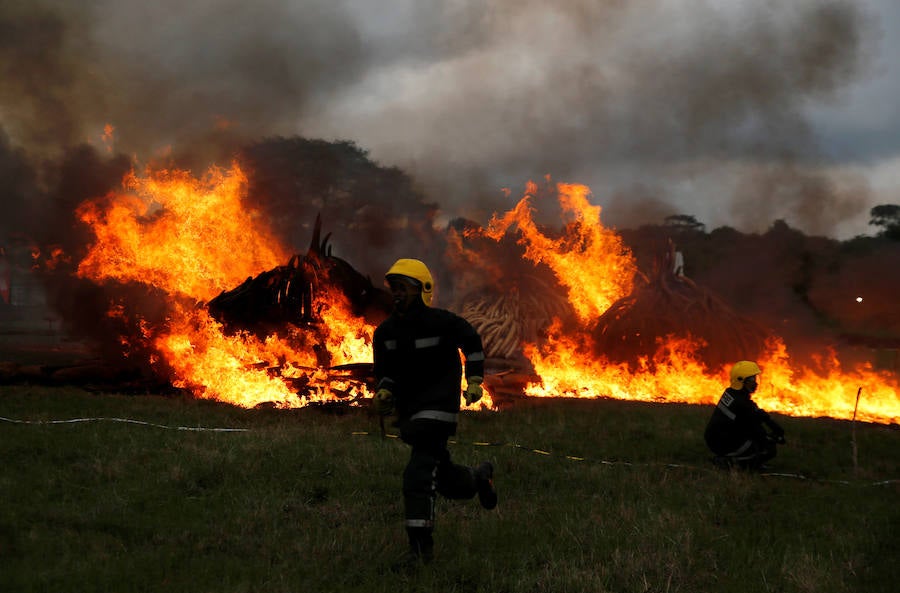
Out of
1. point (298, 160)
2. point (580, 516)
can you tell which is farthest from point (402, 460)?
point (298, 160)

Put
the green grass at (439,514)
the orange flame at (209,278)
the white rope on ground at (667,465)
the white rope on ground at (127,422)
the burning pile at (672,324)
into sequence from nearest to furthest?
1. the green grass at (439,514)
2. the white rope on ground at (667,465)
3. the white rope on ground at (127,422)
4. the orange flame at (209,278)
5. the burning pile at (672,324)

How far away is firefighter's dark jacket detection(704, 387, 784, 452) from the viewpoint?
9445mm

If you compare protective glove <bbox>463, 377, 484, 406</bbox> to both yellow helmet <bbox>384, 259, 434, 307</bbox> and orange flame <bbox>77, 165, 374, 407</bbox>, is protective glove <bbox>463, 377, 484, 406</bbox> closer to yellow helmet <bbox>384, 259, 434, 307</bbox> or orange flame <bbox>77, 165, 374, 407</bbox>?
yellow helmet <bbox>384, 259, 434, 307</bbox>

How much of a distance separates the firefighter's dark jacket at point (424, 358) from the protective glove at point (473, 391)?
0.08m

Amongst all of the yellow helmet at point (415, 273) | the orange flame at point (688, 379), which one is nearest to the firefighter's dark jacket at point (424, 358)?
the yellow helmet at point (415, 273)

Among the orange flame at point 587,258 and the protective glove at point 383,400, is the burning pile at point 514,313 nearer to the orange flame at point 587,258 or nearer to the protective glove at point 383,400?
the orange flame at point 587,258

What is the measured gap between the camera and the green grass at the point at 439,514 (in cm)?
525

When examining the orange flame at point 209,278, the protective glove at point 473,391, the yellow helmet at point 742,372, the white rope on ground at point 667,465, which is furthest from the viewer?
the orange flame at point 209,278

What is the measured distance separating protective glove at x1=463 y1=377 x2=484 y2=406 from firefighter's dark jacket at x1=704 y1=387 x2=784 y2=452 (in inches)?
193

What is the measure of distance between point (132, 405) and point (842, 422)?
13.2 m

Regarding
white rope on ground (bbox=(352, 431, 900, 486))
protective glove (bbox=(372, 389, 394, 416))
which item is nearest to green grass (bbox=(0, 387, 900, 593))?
white rope on ground (bbox=(352, 431, 900, 486))

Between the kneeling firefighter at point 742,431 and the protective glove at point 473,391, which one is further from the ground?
the protective glove at point 473,391

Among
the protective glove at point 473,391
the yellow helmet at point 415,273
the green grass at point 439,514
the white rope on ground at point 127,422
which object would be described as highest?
the yellow helmet at point 415,273

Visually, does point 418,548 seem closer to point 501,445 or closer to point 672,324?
point 501,445
